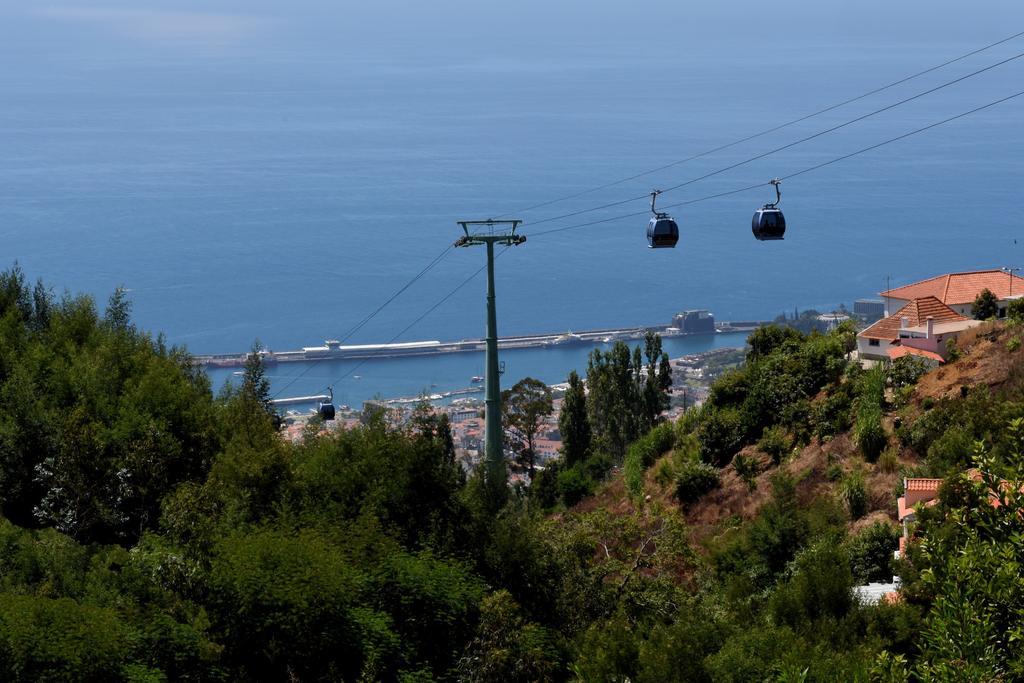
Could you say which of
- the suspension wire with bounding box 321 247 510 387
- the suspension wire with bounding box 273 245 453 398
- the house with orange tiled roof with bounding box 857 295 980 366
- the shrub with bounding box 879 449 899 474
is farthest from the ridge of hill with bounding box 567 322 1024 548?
the suspension wire with bounding box 321 247 510 387

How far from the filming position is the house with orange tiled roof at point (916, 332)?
25.0 meters

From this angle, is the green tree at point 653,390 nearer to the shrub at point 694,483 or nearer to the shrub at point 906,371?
the shrub at point 906,371

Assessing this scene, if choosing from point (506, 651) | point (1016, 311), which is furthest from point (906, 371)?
point (506, 651)

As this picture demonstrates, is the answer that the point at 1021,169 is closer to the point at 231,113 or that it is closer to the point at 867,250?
the point at 867,250

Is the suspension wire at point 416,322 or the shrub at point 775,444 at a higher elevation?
the suspension wire at point 416,322

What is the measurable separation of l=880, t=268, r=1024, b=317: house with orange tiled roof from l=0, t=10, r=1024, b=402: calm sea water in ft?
102

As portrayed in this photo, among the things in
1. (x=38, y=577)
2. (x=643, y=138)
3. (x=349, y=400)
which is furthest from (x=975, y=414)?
(x=643, y=138)

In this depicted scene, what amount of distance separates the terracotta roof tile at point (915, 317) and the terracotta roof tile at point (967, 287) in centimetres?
141

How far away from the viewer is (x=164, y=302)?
239ft

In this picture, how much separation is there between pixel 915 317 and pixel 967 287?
12.9 ft

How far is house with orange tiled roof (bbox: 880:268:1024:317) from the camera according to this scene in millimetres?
28469

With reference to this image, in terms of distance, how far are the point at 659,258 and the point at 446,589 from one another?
7455 centimetres

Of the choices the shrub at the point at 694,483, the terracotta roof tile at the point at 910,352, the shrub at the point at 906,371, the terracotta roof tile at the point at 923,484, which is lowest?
the shrub at the point at 694,483

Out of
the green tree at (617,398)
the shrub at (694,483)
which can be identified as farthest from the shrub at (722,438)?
the green tree at (617,398)
